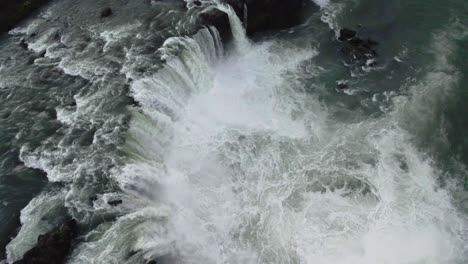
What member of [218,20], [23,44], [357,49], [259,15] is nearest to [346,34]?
[357,49]

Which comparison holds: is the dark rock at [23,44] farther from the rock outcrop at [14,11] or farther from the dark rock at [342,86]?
the dark rock at [342,86]

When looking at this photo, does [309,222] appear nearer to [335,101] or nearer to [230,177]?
[230,177]

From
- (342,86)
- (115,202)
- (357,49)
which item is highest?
(115,202)

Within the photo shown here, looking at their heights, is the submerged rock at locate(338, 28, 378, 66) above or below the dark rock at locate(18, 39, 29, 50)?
below

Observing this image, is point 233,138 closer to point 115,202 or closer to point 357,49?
point 115,202

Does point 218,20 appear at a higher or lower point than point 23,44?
lower

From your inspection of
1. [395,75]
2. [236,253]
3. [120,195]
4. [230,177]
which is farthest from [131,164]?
[395,75]

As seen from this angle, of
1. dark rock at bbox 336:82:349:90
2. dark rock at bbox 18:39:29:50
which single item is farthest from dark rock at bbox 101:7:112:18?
dark rock at bbox 336:82:349:90

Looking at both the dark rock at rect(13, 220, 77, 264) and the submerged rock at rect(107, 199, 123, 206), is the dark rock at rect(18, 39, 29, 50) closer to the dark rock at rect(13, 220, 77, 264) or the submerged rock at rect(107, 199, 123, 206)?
the submerged rock at rect(107, 199, 123, 206)
